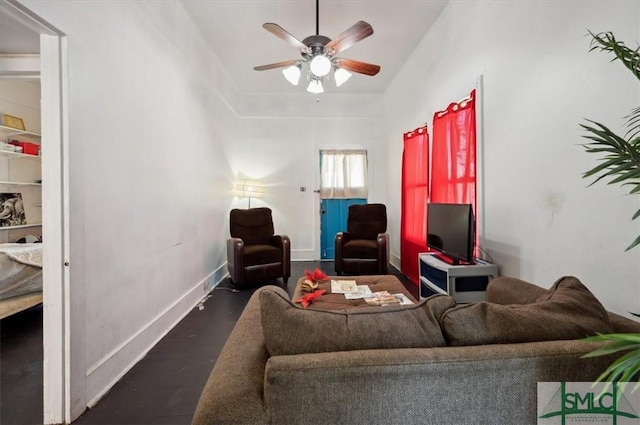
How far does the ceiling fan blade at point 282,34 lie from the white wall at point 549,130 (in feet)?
5.08

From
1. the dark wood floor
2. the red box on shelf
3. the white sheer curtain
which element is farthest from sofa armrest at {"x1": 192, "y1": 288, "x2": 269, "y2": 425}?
the white sheer curtain

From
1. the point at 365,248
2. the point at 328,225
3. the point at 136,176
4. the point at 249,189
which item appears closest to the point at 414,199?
the point at 365,248

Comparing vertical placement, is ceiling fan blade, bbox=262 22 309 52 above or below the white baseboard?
above

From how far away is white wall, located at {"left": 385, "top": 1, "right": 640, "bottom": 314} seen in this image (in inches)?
51.6

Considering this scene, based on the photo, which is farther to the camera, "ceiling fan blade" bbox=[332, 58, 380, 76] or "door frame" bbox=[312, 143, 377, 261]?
"door frame" bbox=[312, 143, 377, 261]

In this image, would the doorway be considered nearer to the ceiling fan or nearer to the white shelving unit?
the ceiling fan

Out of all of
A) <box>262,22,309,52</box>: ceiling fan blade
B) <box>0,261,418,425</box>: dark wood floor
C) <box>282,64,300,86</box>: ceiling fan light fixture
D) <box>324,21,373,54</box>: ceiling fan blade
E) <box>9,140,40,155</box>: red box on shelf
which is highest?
<box>262,22,309,52</box>: ceiling fan blade

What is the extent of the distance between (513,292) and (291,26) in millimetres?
3262

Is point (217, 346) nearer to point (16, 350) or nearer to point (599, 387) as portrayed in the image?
point (16, 350)

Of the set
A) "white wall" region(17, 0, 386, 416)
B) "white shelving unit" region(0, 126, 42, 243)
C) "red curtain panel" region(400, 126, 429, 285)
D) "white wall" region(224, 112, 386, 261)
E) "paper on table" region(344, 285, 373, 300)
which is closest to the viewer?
"white wall" region(17, 0, 386, 416)

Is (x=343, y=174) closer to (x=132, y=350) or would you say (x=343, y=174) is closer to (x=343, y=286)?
(x=343, y=286)

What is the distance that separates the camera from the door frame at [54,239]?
1.38 meters

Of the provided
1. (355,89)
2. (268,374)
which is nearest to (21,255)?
(268,374)

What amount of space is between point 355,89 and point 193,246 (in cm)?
376
